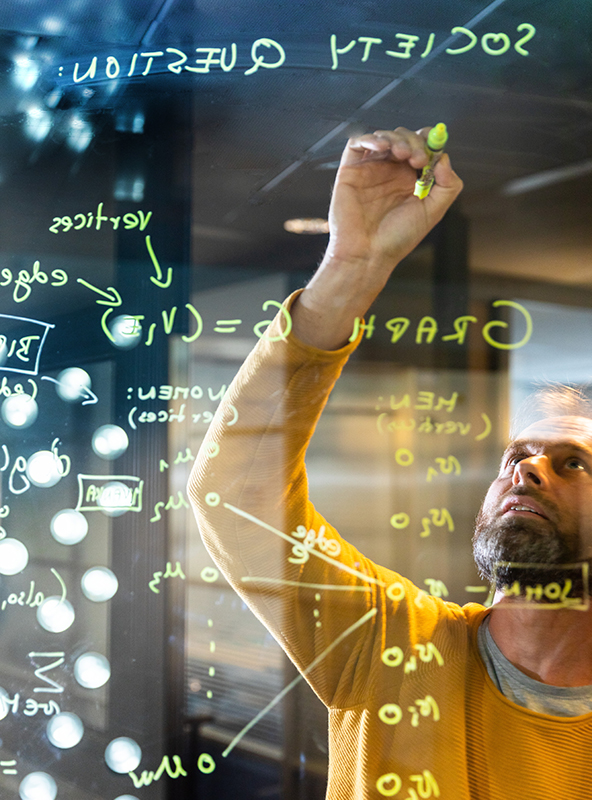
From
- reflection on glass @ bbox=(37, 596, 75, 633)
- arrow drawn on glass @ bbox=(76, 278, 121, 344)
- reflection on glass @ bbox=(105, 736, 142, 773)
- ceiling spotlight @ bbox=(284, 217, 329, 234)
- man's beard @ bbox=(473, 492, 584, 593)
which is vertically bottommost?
reflection on glass @ bbox=(105, 736, 142, 773)

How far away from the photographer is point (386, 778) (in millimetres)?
685

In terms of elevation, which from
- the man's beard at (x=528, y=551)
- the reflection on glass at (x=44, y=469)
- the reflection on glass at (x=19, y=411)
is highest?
the reflection on glass at (x=19, y=411)

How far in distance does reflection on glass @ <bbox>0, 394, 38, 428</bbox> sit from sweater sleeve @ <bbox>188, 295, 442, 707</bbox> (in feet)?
0.78

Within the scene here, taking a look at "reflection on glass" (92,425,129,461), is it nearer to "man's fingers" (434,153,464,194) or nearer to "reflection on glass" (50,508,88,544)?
"reflection on glass" (50,508,88,544)

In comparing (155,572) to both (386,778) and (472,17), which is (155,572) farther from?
(472,17)

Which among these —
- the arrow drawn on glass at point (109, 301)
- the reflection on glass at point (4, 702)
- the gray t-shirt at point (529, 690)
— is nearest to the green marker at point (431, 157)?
the arrow drawn on glass at point (109, 301)

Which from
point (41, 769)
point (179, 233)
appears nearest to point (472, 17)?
point (179, 233)

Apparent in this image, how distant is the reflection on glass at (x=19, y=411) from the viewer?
0.79 metres

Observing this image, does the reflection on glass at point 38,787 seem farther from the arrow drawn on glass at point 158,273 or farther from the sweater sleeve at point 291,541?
the arrow drawn on glass at point 158,273

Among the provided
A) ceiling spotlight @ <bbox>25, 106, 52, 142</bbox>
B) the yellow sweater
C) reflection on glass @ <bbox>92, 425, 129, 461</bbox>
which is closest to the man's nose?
the yellow sweater

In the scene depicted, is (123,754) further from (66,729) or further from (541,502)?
(541,502)

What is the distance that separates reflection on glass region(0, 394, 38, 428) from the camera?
2.59 feet

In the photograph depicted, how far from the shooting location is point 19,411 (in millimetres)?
791

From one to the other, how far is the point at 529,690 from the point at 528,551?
149 mm
